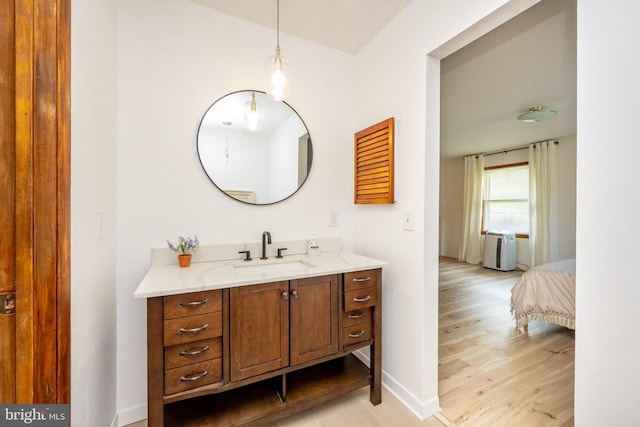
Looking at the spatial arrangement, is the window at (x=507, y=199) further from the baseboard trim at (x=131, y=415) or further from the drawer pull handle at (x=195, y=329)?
the baseboard trim at (x=131, y=415)

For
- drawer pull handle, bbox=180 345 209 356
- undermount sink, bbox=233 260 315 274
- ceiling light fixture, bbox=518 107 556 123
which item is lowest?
drawer pull handle, bbox=180 345 209 356

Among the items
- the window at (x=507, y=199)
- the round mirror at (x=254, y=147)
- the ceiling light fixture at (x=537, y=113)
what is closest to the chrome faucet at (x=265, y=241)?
the round mirror at (x=254, y=147)

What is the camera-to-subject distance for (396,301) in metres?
1.80

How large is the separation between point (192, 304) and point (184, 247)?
54cm

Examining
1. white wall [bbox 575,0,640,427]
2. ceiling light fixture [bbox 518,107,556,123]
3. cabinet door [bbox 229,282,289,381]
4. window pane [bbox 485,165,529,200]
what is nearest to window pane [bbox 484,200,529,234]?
window pane [bbox 485,165,529,200]

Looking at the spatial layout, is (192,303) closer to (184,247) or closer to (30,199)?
(184,247)

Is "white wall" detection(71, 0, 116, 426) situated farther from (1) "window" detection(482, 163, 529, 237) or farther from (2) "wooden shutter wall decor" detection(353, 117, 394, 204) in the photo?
(1) "window" detection(482, 163, 529, 237)

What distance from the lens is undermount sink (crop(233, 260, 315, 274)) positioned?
164cm

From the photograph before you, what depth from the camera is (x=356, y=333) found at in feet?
5.22

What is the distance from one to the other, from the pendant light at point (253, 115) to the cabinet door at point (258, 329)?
1.19 m

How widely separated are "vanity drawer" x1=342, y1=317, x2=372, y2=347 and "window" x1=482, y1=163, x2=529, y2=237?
5.32m

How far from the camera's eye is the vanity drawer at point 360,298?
153 cm

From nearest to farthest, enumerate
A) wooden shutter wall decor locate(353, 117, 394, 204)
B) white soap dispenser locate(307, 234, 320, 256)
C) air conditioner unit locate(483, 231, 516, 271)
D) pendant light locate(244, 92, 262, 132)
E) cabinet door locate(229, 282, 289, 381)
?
cabinet door locate(229, 282, 289, 381) → wooden shutter wall decor locate(353, 117, 394, 204) → pendant light locate(244, 92, 262, 132) → white soap dispenser locate(307, 234, 320, 256) → air conditioner unit locate(483, 231, 516, 271)

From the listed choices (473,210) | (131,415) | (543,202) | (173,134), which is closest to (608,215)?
(173,134)
